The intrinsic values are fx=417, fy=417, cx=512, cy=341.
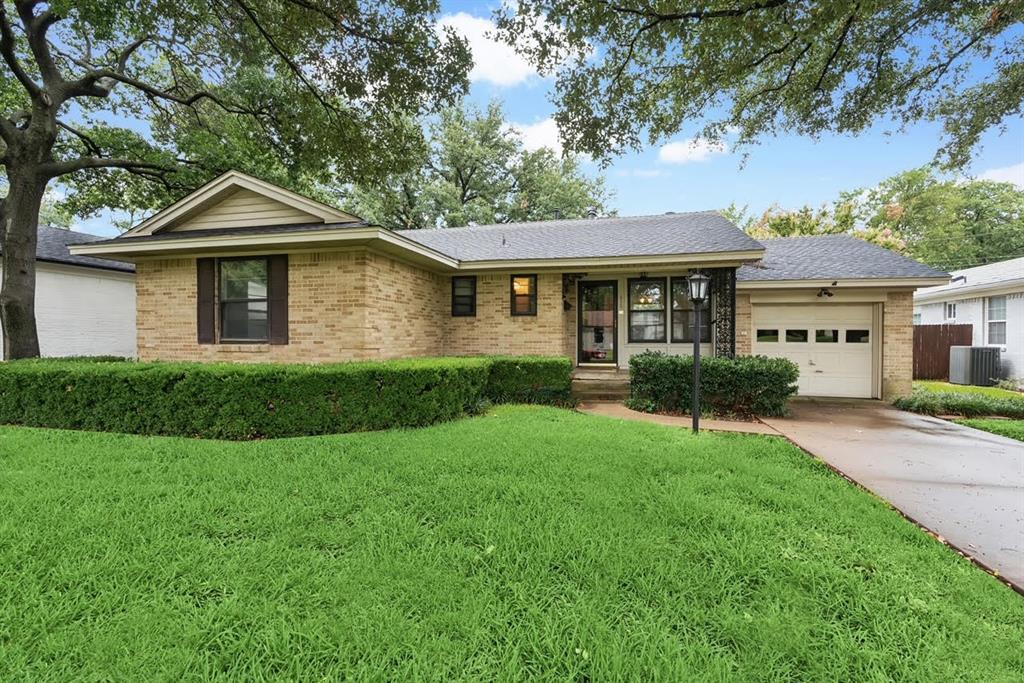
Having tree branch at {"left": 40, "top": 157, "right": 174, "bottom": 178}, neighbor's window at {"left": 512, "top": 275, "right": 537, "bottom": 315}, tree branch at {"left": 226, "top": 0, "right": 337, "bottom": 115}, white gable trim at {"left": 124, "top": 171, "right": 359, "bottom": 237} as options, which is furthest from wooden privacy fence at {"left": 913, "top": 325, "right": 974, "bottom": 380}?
tree branch at {"left": 40, "top": 157, "right": 174, "bottom": 178}

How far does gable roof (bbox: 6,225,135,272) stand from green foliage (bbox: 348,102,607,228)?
12.5 meters

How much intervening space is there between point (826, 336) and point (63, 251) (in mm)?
20618

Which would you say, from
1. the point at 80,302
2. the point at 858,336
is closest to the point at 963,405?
the point at 858,336

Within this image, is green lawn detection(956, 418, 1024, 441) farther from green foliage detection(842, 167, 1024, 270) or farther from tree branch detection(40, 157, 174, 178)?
green foliage detection(842, 167, 1024, 270)

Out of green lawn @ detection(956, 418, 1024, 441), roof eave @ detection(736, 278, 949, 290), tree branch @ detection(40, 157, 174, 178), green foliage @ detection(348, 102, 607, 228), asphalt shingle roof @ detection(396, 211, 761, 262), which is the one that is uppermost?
green foliage @ detection(348, 102, 607, 228)

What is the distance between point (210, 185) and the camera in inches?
326

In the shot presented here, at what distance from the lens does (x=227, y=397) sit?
583cm

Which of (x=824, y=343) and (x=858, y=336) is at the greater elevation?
(x=858, y=336)

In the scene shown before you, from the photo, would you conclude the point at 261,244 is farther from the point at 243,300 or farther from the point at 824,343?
the point at 824,343

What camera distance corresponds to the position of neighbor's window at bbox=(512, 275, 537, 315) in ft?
34.0

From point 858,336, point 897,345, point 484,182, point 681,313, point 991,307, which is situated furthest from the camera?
point 484,182

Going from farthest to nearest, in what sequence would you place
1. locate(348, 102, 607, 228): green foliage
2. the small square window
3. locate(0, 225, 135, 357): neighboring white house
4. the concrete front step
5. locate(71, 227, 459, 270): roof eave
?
locate(348, 102, 607, 228): green foliage
locate(0, 225, 135, 357): neighboring white house
the small square window
the concrete front step
locate(71, 227, 459, 270): roof eave

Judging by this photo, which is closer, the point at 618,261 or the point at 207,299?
the point at 207,299

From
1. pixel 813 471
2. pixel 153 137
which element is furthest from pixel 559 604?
pixel 153 137
